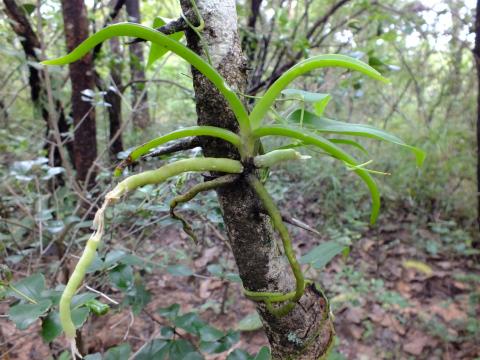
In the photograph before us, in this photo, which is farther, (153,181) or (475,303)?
(475,303)

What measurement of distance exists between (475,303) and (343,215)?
667 mm

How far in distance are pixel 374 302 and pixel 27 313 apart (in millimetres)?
1371

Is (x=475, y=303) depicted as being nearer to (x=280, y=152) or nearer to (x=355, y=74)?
(x=355, y=74)

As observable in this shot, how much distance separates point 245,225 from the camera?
0.47 metres

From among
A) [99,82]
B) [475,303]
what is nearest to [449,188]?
[475,303]

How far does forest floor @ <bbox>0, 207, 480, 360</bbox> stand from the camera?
1281 millimetres

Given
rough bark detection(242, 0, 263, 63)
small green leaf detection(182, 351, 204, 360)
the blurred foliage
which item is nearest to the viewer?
small green leaf detection(182, 351, 204, 360)

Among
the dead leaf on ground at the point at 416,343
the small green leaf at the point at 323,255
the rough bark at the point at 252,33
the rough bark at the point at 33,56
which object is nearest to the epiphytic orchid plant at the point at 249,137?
the small green leaf at the point at 323,255

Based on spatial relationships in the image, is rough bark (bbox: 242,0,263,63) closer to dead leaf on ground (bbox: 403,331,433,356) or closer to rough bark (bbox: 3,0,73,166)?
rough bark (bbox: 3,0,73,166)

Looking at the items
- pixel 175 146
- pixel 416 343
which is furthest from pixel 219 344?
Answer: pixel 416 343

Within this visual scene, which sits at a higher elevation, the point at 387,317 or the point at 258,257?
the point at 258,257

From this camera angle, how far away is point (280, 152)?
0.43 metres

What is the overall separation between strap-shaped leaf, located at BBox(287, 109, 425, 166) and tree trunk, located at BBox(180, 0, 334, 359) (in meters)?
0.10

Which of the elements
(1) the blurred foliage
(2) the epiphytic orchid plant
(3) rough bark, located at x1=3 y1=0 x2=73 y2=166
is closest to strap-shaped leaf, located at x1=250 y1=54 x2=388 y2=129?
(2) the epiphytic orchid plant
